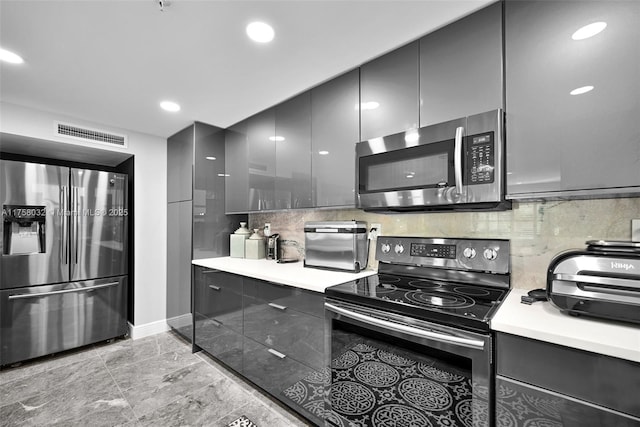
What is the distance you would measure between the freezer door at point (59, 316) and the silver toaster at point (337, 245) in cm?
233

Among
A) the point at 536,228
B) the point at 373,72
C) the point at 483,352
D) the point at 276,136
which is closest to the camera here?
the point at 483,352

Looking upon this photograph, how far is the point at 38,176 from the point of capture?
2549 millimetres

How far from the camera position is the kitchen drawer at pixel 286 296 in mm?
1628

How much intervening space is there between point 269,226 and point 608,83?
263cm

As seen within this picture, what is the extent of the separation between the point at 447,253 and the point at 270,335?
129 cm

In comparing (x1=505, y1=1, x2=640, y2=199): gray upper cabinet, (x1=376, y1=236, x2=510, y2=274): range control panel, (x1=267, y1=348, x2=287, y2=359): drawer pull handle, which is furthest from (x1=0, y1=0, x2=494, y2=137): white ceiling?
(x1=267, y1=348, x2=287, y2=359): drawer pull handle

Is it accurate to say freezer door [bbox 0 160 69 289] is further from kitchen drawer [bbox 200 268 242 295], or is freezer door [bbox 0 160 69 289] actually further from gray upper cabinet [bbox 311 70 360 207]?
gray upper cabinet [bbox 311 70 360 207]

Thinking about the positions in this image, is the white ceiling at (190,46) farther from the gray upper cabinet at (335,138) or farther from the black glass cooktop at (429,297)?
the black glass cooktop at (429,297)

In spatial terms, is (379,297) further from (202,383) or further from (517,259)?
(202,383)

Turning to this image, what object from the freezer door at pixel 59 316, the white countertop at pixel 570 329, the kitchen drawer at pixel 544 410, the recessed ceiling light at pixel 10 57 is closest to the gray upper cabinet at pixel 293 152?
the white countertop at pixel 570 329

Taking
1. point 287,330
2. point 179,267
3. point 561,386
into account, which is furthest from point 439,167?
point 179,267

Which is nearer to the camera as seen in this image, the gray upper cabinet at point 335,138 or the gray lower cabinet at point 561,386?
the gray lower cabinet at point 561,386

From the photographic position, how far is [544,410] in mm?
939

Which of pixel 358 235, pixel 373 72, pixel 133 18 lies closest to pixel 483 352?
pixel 358 235
